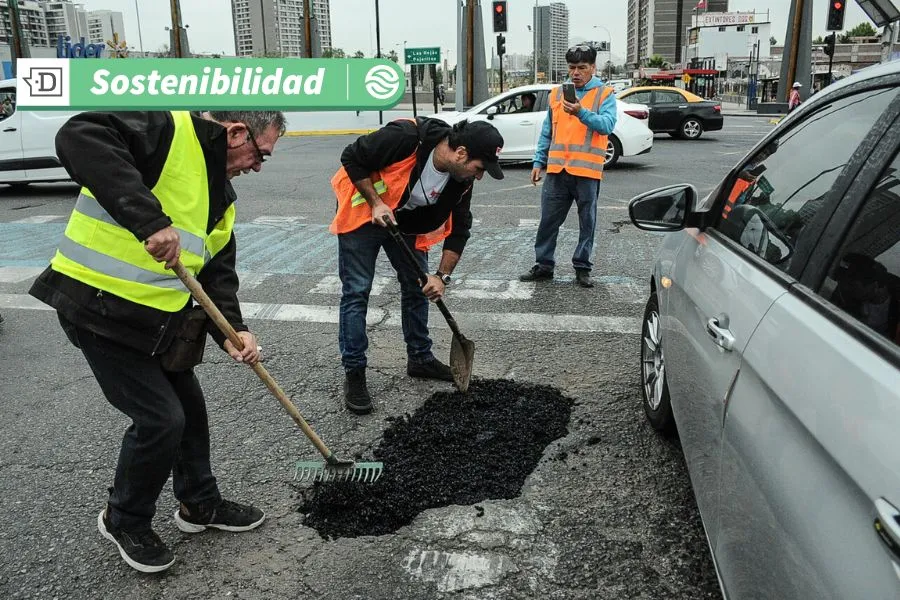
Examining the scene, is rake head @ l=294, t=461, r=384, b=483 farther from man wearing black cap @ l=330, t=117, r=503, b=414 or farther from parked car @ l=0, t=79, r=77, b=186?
parked car @ l=0, t=79, r=77, b=186

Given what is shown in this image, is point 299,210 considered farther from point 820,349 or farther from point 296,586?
point 820,349

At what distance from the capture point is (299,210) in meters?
9.77

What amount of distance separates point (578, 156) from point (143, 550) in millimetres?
4451

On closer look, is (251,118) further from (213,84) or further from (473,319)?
(473,319)

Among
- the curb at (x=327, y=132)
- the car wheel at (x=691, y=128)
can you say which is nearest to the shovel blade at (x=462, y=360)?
the car wheel at (x=691, y=128)

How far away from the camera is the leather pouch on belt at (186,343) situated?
2484 millimetres

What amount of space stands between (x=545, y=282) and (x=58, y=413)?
12.3 feet

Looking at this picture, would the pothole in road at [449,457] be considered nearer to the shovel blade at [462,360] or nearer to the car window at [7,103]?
Answer: the shovel blade at [462,360]

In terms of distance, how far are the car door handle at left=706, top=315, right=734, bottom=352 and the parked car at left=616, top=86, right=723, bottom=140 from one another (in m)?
18.3

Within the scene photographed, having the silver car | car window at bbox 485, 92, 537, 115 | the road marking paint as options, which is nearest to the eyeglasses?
the silver car

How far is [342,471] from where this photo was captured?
312 cm

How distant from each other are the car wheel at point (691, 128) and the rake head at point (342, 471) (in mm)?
18430

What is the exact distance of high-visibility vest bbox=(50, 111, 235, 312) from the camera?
2334mm

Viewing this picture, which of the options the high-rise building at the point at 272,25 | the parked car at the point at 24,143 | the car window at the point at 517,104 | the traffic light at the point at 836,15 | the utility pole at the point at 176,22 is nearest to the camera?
the parked car at the point at 24,143
